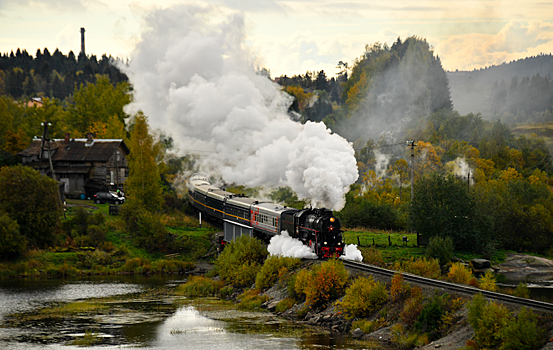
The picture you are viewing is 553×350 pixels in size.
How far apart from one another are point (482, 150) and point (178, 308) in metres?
90.0

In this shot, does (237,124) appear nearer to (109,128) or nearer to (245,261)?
(245,261)

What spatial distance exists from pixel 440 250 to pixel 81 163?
55.4 meters

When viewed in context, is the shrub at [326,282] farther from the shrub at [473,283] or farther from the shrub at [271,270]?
the shrub at [473,283]

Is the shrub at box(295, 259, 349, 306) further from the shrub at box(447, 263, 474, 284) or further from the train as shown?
the shrub at box(447, 263, 474, 284)

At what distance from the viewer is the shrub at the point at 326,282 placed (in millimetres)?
35281

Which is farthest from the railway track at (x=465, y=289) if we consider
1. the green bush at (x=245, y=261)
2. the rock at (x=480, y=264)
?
the rock at (x=480, y=264)

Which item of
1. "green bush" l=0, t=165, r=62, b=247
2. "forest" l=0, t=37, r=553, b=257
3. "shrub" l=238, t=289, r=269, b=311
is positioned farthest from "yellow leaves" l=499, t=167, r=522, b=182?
"green bush" l=0, t=165, r=62, b=247

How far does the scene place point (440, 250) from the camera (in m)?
56.4

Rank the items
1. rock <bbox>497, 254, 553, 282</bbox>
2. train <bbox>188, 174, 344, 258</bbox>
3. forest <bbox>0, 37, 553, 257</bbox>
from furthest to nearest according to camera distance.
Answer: forest <bbox>0, 37, 553, 257</bbox>
rock <bbox>497, 254, 553, 282</bbox>
train <bbox>188, 174, 344, 258</bbox>

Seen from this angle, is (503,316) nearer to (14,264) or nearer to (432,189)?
(432,189)

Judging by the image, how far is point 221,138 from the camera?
48531mm

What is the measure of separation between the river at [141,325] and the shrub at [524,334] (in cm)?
756

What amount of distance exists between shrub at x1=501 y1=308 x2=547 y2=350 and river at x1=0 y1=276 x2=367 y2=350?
756 cm

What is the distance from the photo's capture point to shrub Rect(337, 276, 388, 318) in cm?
3188
